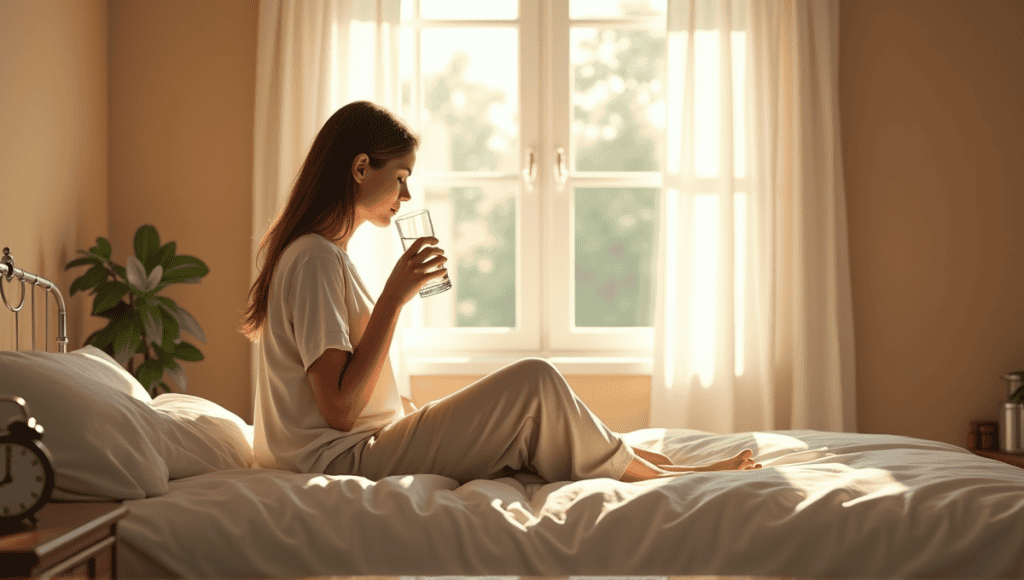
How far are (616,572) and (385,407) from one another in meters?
0.73

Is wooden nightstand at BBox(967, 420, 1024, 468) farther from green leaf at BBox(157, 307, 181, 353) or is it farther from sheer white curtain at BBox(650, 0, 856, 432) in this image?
green leaf at BBox(157, 307, 181, 353)

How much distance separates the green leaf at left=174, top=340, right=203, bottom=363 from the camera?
299 centimetres

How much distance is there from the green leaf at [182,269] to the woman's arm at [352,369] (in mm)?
1546

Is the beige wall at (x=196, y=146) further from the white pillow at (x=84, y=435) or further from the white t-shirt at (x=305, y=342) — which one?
the white pillow at (x=84, y=435)

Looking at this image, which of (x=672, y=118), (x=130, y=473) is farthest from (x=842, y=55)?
(x=130, y=473)

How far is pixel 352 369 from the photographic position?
1.65m

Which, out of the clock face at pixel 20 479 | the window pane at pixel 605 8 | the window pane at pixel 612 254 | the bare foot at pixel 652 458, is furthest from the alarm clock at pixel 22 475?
the window pane at pixel 605 8

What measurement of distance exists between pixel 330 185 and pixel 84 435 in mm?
721

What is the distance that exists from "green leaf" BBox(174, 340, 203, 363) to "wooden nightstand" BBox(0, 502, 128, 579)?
1931 mm

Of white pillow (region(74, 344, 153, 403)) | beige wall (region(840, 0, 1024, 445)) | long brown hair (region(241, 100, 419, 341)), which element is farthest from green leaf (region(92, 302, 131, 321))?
beige wall (region(840, 0, 1024, 445))

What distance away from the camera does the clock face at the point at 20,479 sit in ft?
3.33

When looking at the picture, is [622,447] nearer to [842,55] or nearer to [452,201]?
[452,201]

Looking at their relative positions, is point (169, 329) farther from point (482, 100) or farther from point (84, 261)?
point (482, 100)

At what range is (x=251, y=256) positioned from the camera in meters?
3.47
